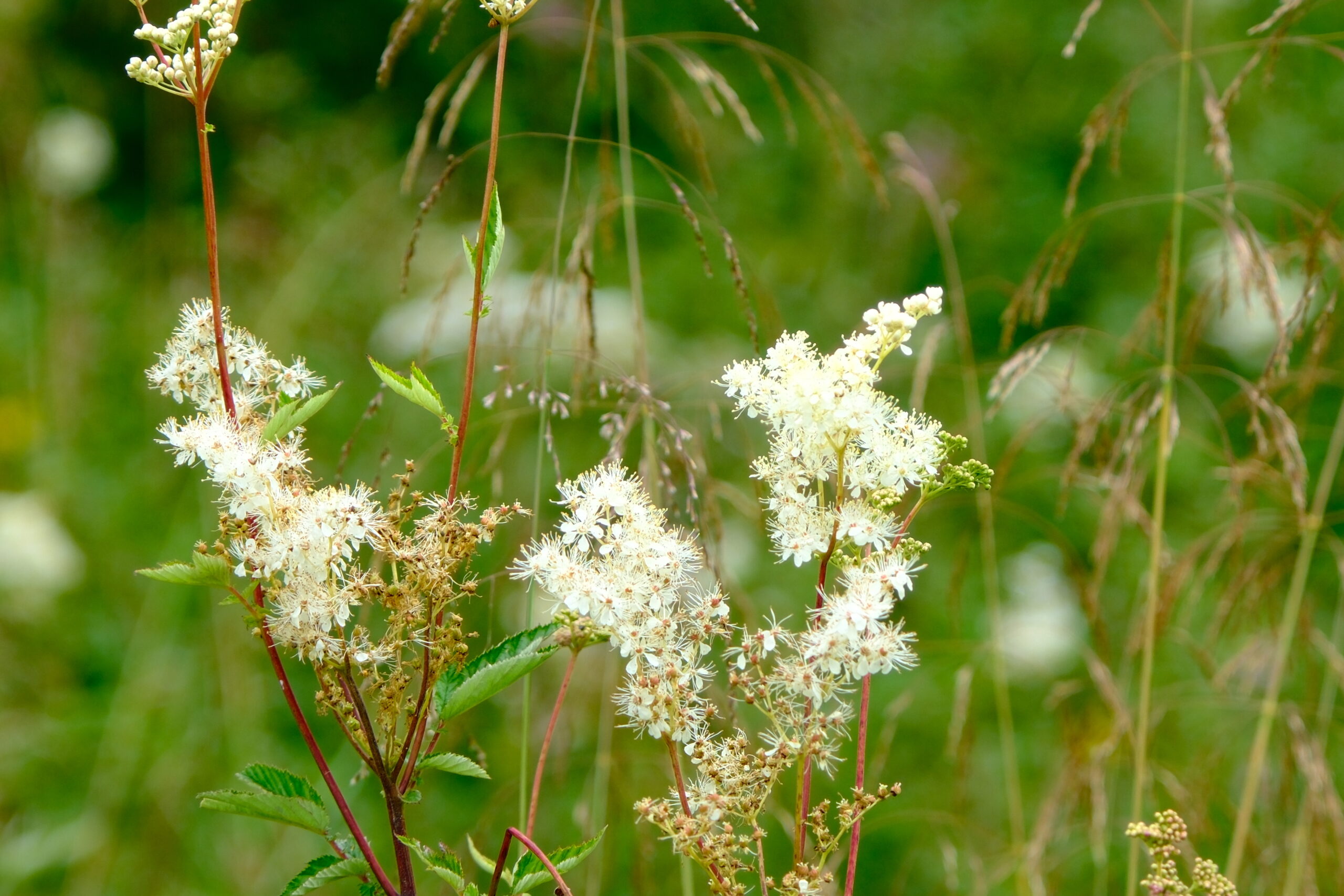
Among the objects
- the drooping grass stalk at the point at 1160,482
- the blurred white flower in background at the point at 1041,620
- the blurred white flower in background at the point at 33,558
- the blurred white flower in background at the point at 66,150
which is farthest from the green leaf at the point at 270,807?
the blurred white flower in background at the point at 66,150

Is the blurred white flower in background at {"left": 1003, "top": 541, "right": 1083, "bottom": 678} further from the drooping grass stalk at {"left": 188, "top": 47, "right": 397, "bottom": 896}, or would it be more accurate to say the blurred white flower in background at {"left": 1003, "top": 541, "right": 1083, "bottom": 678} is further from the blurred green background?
the drooping grass stalk at {"left": 188, "top": 47, "right": 397, "bottom": 896}

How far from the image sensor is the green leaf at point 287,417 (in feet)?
2.24

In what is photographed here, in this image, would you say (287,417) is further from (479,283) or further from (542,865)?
(542,865)

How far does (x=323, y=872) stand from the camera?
0.68 meters

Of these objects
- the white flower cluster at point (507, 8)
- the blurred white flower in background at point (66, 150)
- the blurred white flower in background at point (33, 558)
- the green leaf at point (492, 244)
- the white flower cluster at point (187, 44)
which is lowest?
the green leaf at point (492, 244)

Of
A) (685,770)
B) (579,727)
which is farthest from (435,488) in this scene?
(685,770)

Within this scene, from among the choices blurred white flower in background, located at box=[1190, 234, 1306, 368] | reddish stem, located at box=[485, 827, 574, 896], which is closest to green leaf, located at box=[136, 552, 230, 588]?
reddish stem, located at box=[485, 827, 574, 896]

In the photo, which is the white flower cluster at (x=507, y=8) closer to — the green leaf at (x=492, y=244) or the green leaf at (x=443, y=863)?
the green leaf at (x=492, y=244)

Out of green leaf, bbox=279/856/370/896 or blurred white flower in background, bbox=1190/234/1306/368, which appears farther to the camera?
blurred white flower in background, bbox=1190/234/1306/368

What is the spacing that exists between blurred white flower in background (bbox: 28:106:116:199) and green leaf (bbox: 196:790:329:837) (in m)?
2.72

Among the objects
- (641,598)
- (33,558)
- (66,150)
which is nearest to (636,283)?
(641,598)

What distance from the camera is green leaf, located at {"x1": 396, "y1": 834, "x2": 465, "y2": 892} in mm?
647

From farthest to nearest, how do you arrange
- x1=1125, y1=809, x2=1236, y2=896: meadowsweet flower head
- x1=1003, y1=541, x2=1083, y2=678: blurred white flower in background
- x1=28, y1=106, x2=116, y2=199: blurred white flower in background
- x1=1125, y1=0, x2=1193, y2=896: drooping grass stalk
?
x1=28, y1=106, x2=116, y2=199: blurred white flower in background, x1=1003, y1=541, x2=1083, y2=678: blurred white flower in background, x1=1125, y1=0, x2=1193, y2=896: drooping grass stalk, x1=1125, y1=809, x2=1236, y2=896: meadowsweet flower head

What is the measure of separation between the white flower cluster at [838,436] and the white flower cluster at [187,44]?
1.22 feet
